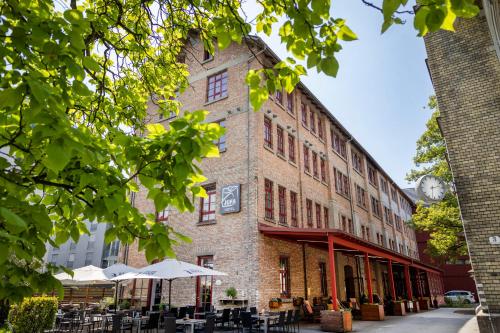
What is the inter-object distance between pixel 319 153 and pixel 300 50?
2010cm

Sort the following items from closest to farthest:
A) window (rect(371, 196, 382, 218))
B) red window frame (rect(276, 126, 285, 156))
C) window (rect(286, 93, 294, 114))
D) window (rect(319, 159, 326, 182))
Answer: red window frame (rect(276, 126, 285, 156))
window (rect(286, 93, 294, 114))
window (rect(319, 159, 326, 182))
window (rect(371, 196, 382, 218))

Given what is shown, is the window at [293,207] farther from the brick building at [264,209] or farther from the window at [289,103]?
the window at [289,103]

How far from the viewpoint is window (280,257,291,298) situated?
51.1ft

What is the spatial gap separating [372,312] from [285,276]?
5069mm

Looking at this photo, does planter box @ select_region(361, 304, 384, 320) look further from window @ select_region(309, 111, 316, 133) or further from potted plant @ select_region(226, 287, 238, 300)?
window @ select_region(309, 111, 316, 133)

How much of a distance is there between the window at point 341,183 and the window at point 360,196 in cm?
219

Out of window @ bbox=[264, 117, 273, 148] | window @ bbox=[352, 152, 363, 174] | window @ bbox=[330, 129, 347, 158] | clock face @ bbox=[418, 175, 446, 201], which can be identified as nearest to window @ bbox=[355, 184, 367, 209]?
window @ bbox=[352, 152, 363, 174]

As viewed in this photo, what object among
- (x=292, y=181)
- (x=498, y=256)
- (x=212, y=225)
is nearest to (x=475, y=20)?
(x=498, y=256)

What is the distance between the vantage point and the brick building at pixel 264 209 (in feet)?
48.3

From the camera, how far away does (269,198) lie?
1641cm

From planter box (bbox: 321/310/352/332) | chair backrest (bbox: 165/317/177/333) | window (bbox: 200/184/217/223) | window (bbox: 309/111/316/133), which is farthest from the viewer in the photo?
window (bbox: 309/111/316/133)

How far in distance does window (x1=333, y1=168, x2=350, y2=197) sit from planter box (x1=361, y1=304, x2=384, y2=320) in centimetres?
844

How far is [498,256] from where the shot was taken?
7926 mm

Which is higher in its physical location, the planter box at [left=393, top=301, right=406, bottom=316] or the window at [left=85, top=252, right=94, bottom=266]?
the window at [left=85, top=252, right=94, bottom=266]
